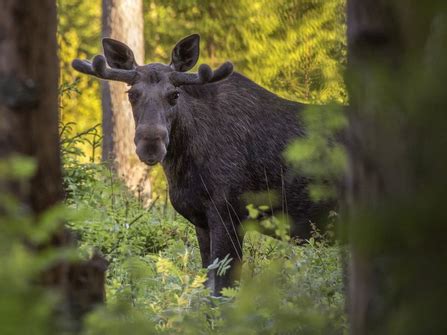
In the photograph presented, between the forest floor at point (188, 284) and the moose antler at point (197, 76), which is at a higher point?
the moose antler at point (197, 76)

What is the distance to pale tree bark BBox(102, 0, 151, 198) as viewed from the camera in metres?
18.0

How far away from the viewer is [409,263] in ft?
10.00

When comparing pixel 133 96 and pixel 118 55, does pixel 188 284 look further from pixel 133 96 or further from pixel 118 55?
pixel 118 55

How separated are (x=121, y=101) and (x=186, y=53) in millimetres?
8658

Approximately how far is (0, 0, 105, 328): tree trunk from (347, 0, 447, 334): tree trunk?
49.6 inches

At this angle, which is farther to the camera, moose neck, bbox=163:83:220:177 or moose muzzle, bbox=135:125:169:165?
moose neck, bbox=163:83:220:177

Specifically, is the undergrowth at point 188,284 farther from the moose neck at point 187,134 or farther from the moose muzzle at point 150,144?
the moose neck at point 187,134

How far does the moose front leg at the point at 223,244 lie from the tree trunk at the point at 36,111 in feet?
14.4

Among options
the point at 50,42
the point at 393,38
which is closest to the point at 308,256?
the point at 50,42

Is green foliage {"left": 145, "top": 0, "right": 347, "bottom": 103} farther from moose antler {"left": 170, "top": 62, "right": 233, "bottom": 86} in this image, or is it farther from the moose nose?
the moose nose

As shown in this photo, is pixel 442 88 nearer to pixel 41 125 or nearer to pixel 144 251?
pixel 41 125

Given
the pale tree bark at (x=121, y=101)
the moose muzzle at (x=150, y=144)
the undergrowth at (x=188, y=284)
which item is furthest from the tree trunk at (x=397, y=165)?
the pale tree bark at (x=121, y=101)

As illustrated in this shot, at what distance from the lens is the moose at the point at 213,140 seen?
8.85m

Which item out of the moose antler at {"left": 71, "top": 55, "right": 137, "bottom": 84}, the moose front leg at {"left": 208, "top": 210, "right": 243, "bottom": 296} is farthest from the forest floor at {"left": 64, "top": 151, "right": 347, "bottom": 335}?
the moose antler at {"left": 71, "top": 55, "right": 137, "bottom": 84}
